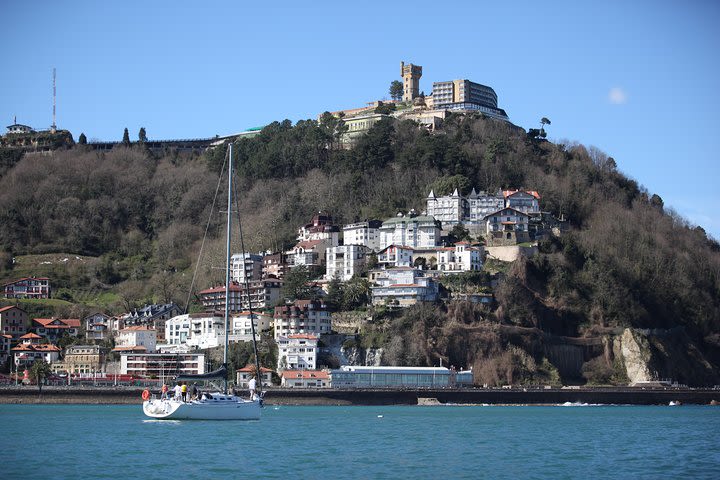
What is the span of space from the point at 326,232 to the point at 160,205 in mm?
28054

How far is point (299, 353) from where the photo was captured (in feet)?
274

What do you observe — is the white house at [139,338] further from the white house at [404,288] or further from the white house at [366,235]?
the white house at [366,235]

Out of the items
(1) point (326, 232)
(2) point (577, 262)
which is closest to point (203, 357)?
(1) point (326, 232)

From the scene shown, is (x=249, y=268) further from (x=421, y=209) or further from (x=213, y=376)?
(x=213, y=376)

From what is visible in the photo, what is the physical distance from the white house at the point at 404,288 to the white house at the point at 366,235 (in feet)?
32.9

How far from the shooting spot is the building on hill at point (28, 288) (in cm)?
10312

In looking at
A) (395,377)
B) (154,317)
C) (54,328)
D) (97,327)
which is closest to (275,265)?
(154,317)

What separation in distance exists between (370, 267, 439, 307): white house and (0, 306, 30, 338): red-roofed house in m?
30.7

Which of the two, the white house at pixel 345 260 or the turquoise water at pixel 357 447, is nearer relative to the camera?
the turquoise water at pixel 357 447

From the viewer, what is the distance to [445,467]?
38.0m

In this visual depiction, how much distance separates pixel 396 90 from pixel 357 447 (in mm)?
96512

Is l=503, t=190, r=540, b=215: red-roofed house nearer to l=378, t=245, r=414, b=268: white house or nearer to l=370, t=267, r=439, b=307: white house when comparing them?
l=378, t=245, r=414, b=268: white house

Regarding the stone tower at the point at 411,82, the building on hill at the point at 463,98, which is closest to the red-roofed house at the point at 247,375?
the building on hill at the point at 463,98

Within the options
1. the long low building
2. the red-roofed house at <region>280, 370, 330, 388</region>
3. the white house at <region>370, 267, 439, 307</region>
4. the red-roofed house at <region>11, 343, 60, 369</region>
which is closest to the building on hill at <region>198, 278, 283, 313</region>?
the white house at <region>370, 267, 439, 307</region>
